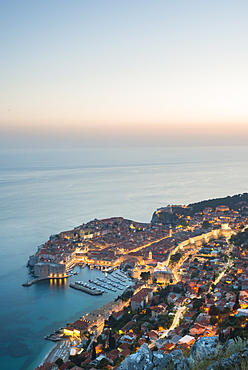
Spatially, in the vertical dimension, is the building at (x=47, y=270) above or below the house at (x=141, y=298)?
below

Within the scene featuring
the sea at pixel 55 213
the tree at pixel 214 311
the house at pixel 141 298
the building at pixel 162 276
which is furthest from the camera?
Answer: the building at pixel 162 276

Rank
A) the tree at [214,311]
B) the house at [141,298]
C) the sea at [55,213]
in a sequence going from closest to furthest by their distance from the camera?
the tree at [214,311], the sea at [55,213], the house at [141,298]

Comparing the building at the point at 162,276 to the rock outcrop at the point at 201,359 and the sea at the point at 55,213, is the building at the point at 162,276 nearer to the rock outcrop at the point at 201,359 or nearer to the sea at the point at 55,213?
the sea at the point at 55,213

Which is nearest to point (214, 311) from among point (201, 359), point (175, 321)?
point (175, 321)

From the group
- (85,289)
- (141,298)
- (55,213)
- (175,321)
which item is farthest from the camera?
(55,213)

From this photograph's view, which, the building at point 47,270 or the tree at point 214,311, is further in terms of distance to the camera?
the building at point 47,270

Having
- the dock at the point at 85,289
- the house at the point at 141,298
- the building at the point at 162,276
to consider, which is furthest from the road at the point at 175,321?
the dock at the point at 85,289

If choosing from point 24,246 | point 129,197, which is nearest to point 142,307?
point 24,246

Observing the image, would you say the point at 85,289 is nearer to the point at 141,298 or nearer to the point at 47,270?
the point at 47,270

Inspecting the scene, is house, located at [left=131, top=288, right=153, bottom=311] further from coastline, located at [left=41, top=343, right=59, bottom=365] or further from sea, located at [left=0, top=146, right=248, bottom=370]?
coastline, located at [left=41, top=343, right=59, bottom=365]
